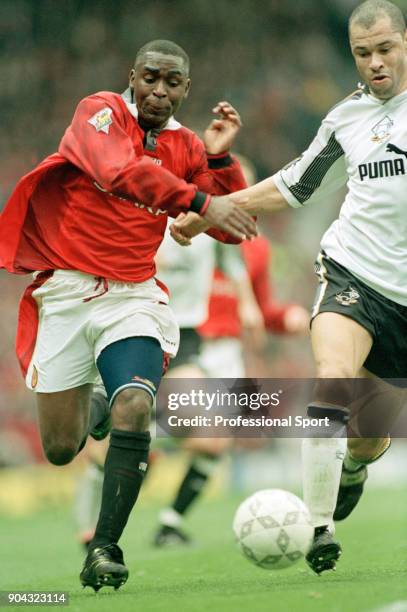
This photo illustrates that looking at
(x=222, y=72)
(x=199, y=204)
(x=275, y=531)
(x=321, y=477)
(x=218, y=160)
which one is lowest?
(x=222, y=72)

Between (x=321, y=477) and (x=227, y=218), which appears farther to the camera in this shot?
(x=321, y=477)

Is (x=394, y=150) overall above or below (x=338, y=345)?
above

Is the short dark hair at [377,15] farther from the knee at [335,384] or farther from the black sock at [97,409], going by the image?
the black sock at [97,409]

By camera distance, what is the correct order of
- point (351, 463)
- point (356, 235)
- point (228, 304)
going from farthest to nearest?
1. point (228, 304)
2. point (351, 463)
3. point (356, 235)

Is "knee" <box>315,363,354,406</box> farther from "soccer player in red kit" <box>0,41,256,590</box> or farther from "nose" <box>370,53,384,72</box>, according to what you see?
"nose" <box>370,53,384,72</box>

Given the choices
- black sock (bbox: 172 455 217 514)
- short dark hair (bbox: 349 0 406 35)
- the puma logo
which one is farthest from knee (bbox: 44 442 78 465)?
black sock (bbox: 172 455 217 514)

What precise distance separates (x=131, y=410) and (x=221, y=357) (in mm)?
4213

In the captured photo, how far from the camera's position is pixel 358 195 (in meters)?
5.32

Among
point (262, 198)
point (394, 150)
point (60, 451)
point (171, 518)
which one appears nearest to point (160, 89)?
point (262, 198)

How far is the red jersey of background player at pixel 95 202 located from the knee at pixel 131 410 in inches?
23.8

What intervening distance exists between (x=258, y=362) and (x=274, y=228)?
2870mm

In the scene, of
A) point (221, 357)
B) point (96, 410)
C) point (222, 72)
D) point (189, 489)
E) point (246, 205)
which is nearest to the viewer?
point (246, 205)

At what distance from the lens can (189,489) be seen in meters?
8.02

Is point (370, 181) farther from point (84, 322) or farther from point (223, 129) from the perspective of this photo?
point (84, 322)
